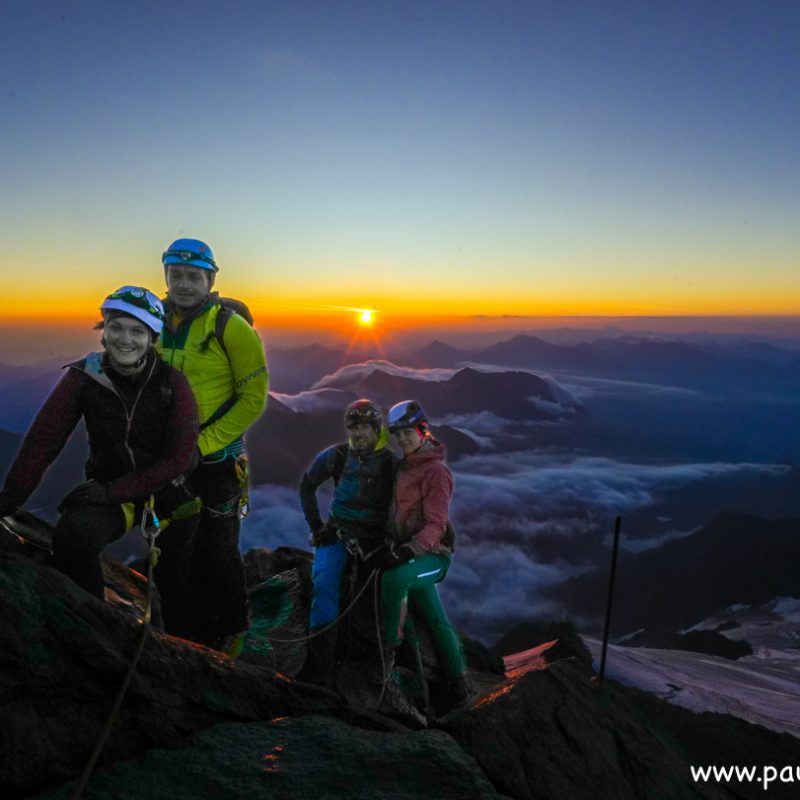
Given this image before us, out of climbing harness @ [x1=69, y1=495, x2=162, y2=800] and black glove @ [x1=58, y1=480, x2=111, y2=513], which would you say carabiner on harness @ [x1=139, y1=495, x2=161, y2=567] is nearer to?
climbing harness @ [x1=69, y1=495, x2=162, y2=800]

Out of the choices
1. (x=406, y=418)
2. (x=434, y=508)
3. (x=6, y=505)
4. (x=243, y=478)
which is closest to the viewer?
(x=6, y=505)

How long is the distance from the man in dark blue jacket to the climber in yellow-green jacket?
1075 mm

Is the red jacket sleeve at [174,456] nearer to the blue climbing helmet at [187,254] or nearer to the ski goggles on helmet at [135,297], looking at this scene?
the ski goggles on helmet at [135,297]

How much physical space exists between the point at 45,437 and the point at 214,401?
5.21ft

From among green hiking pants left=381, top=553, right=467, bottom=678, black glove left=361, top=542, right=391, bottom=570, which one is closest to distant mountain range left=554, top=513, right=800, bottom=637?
green hiking pants left=381, top=553, right=467, bottom=678

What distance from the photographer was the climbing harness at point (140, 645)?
8.80 ft

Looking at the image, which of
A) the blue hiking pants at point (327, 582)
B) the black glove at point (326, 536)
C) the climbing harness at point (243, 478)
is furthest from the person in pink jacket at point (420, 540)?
the climbing harness at point (243, 478)

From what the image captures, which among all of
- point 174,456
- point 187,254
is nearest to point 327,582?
point 174,456

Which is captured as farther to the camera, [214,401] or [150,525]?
[214,401]

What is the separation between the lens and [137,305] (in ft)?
12.8

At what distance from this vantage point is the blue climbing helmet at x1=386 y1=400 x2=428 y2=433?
626 centimetres

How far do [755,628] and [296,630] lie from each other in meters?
128

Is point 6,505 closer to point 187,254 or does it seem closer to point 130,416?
point 130,416

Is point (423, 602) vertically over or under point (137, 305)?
under
